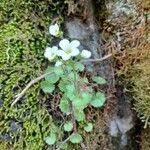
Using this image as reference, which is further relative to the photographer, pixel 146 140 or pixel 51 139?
pixel 146 140

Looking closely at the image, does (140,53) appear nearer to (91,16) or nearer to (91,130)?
(91,16)

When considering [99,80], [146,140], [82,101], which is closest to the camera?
[82,101]

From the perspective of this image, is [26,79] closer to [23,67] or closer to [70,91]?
[23,67]

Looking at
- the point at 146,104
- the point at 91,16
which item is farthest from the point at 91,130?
the point at 91,16

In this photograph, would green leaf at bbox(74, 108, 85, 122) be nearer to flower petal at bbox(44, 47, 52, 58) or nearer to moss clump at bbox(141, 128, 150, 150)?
flower petal at bbox(44, 47, 52, 58)

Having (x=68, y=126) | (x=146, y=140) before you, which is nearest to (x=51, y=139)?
(x=68, y=126)

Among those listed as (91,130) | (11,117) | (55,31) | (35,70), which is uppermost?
(55,31)
